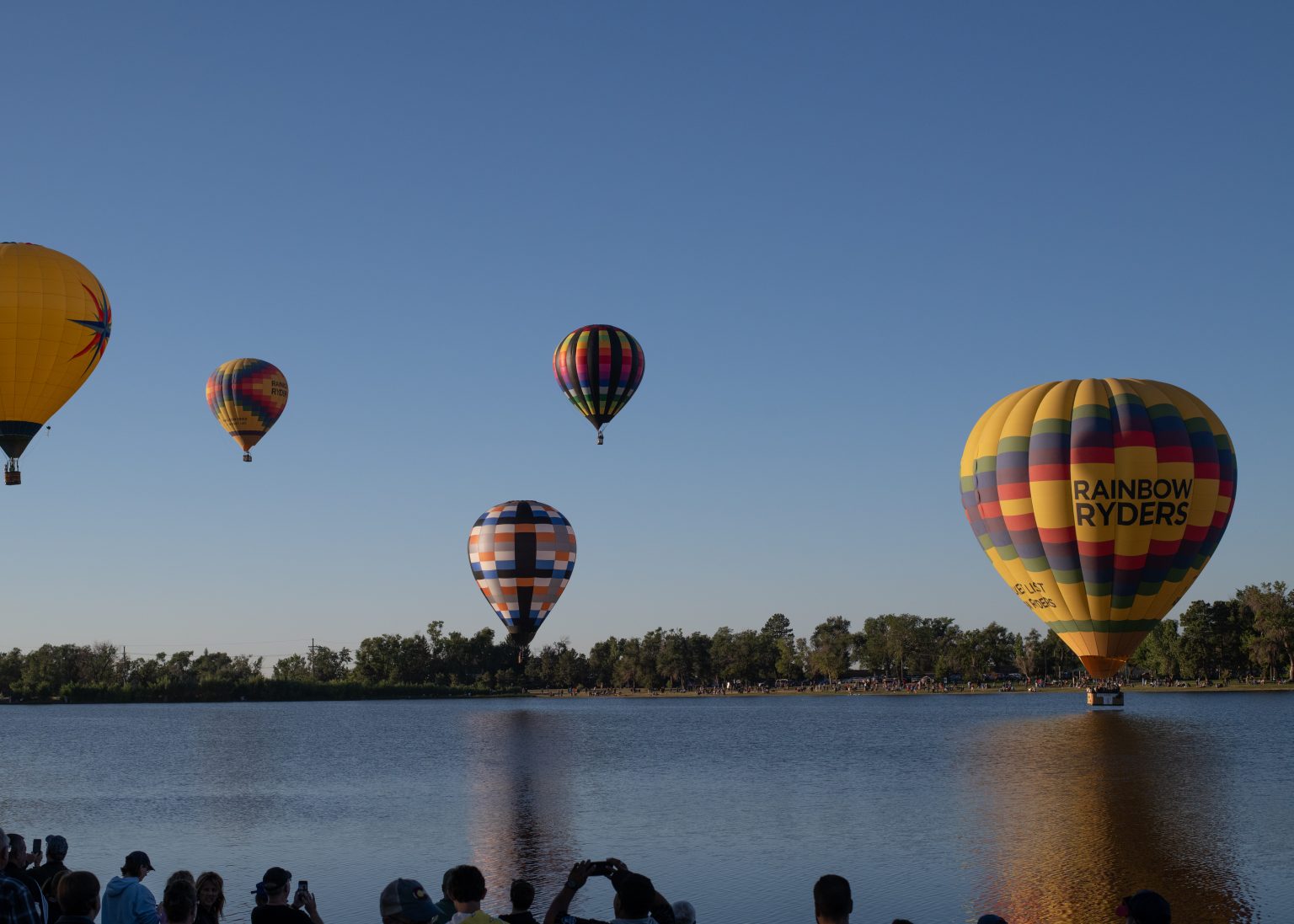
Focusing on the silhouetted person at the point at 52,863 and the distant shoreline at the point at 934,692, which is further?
the distant shoreline at the point at 934,692

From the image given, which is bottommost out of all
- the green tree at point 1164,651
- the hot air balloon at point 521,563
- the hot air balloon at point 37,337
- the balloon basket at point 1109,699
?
the balloon basket at point 1109,699

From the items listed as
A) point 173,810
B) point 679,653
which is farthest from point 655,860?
point 679,653

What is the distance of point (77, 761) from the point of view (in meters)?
68.1

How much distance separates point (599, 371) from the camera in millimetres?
67000

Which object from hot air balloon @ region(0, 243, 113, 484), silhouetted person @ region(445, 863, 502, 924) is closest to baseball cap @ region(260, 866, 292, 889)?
silhouetted person @ region(445, 863, 502, 924)

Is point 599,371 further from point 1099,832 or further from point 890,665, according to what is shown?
point 890,665

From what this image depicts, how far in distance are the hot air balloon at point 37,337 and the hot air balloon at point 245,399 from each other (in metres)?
27.6

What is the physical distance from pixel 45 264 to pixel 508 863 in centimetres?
2902

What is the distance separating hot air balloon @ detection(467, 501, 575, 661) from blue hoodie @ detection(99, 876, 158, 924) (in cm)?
6376

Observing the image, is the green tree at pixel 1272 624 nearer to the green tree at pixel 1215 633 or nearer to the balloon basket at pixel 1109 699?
the green tree at pixel 1215 633

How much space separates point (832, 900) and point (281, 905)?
4.23 meters

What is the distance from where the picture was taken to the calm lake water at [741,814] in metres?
25.2

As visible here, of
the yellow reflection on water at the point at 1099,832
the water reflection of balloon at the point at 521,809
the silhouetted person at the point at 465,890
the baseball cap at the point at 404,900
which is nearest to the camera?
the silhouetted person at the point at 465,890

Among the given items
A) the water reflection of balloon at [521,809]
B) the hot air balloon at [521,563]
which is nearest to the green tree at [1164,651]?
the water reflection of balloon at [521,809]
